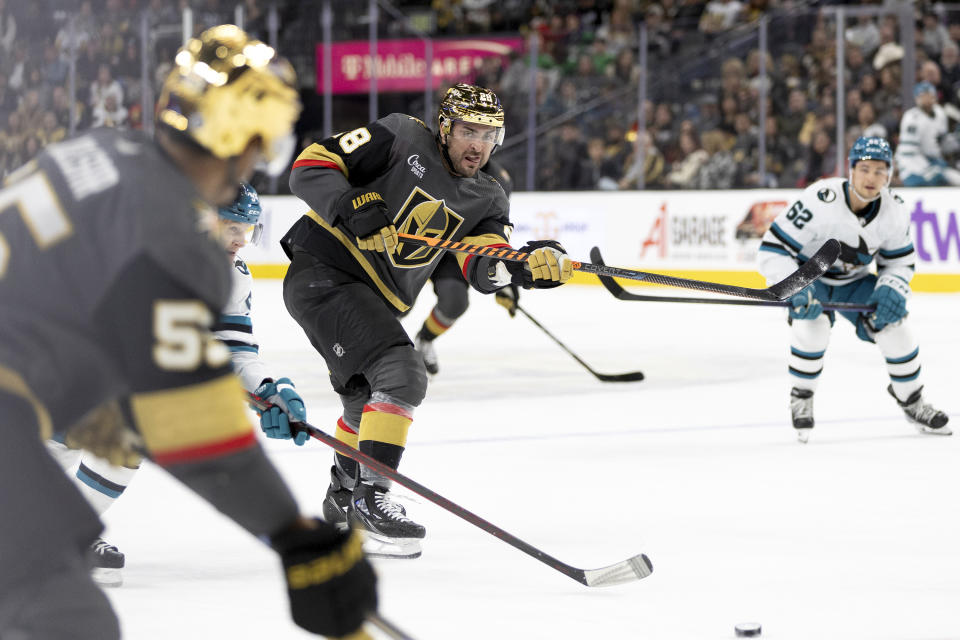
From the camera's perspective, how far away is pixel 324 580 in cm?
123

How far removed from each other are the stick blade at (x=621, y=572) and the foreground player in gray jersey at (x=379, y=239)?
56cm

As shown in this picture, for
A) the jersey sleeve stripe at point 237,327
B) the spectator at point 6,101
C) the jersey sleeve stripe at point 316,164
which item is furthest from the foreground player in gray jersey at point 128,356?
the spectator at point 6,101

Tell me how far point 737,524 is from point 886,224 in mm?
1606

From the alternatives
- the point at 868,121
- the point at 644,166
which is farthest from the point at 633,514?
the point at 644,166

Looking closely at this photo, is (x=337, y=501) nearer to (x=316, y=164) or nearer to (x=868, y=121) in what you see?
(x=316, y=164)

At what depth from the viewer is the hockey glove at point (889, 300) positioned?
4.29m

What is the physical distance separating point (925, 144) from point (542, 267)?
243 inches

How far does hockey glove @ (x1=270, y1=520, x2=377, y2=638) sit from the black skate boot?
192 centimetres

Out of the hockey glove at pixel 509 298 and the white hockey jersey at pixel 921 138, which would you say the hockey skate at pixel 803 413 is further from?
the white hockey jersey at pixel 921 138

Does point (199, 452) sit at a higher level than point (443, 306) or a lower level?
higher

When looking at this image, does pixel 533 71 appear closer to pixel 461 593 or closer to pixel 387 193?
pixel 387 193

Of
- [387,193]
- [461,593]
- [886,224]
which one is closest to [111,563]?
[461,593]

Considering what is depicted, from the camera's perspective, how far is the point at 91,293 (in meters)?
1.17

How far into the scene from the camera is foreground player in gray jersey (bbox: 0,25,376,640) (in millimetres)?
1159
